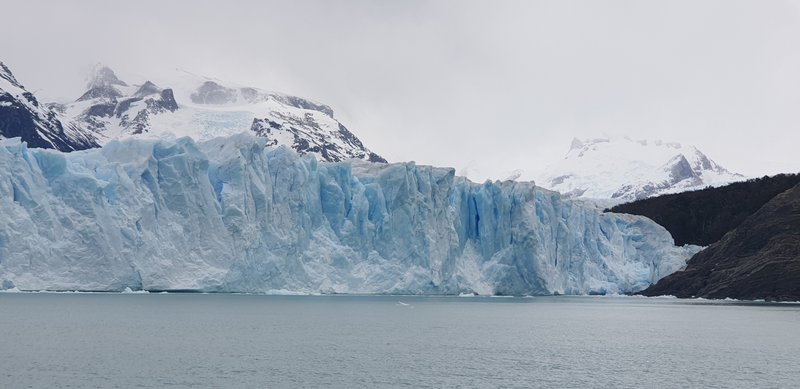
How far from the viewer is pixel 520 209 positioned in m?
68.8

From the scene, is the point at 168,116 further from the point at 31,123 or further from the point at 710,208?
the point at 710,208

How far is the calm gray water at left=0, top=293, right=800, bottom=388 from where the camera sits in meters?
23.8

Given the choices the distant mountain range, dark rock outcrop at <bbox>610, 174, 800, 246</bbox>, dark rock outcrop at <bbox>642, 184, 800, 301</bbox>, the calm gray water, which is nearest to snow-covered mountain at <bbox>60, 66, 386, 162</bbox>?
the distant mountain range

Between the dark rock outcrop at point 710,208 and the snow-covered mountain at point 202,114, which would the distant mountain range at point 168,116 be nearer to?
the snow-covered mountain at point 202,114

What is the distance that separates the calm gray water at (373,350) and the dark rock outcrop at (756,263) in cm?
2031

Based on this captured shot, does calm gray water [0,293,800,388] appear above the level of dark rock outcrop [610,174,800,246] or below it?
below

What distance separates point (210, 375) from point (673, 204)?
94.9m

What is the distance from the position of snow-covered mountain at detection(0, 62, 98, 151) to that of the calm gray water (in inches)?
2612

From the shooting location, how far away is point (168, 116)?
486 ft

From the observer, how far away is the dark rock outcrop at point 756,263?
2702 inches

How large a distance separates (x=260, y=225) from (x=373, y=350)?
28355 mm

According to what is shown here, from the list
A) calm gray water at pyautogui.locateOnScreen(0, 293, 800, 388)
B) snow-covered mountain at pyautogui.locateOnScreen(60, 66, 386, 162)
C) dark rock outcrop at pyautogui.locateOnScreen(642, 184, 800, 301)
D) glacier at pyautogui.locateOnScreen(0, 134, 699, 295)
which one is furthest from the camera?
snow-covered mountain at pyautogui.locateOnScreen(60, 66, 386, 162)

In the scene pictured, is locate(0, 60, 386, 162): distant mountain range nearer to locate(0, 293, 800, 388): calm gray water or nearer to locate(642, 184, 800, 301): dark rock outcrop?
locate(642, 184, 800, 301): dark rock outcrop

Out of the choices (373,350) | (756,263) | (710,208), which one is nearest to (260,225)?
(373,350)
